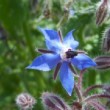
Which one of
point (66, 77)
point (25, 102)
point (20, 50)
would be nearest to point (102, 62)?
point (66, 77)

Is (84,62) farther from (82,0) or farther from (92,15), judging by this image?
(92,15)

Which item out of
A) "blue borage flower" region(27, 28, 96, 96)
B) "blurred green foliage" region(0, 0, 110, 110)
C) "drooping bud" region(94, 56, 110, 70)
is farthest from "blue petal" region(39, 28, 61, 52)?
"blurred green foliage" region(0, 0, 110, 110)

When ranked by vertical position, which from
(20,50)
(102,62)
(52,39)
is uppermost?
(52,39)

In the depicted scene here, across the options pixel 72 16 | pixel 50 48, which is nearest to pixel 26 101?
pixel 50 48

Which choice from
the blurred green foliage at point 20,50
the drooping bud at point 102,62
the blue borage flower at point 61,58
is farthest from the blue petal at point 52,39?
the blurred green foliage at point 20,50

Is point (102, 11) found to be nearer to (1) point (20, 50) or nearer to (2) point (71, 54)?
(2) point (71, 54)

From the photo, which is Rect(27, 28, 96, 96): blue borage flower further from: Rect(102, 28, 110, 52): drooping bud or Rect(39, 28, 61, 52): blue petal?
Rect(102, 28, 110, 52): drooping bud
